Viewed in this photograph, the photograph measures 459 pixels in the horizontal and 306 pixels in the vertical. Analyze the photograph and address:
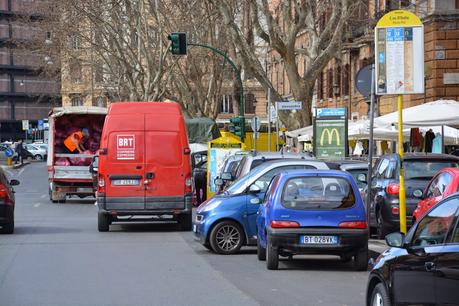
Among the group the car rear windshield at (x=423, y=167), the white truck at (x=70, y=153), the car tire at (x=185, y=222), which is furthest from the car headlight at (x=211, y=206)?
the white truck at (x=70, y=153)

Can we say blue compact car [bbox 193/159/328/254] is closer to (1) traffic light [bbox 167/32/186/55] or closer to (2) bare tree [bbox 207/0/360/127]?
(2) bare tree [bbox 207/0/360/127]

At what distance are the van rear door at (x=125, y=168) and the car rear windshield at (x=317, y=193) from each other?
306 inches

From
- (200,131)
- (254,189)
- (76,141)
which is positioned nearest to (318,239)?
(254,189)

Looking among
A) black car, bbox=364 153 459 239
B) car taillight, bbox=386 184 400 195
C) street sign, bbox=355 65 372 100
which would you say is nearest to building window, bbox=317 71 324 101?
black car, bbox=364 153 459 239

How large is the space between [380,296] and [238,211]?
26.5 feet

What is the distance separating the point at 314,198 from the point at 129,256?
388 cm

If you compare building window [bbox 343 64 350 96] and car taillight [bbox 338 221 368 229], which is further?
building window [bbox 343 64 350 96]

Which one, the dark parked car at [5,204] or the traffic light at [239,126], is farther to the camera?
the traffic light at [239,126]

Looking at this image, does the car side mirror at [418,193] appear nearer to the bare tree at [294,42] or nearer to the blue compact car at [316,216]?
the blue compact car at [316,216]

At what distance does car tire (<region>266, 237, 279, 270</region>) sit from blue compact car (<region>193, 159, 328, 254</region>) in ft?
7.02

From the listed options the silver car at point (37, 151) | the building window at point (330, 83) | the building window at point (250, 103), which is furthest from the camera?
the building window at point (250, 103)

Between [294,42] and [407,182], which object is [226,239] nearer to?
[407,182]

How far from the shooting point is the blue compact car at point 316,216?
45.5 feet

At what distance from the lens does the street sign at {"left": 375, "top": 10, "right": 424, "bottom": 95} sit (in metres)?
15.4
